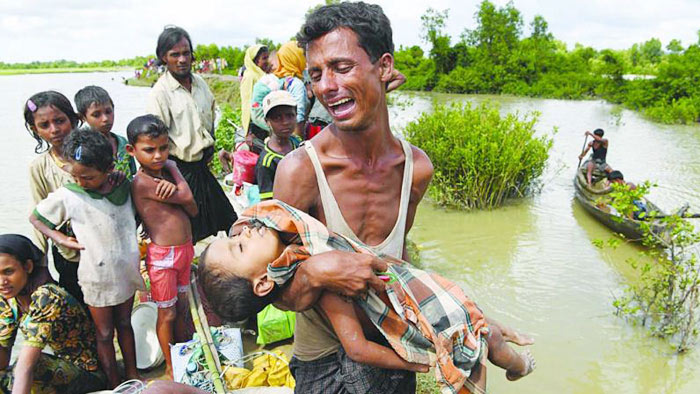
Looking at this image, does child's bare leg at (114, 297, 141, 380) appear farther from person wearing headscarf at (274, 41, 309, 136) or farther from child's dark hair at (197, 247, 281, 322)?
person wearing headscarf at (274, 41, 309, 136)

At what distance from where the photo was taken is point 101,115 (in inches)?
127

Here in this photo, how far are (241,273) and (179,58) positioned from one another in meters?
2.66

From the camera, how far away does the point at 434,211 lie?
31.8ft

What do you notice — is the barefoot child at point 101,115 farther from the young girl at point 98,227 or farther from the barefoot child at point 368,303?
the barefoot child at point 368,303

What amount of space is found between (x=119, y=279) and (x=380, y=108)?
2.15 meters

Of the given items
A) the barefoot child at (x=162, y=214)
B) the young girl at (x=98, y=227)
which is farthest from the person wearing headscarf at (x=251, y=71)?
the young girl at (x=98, y=227)

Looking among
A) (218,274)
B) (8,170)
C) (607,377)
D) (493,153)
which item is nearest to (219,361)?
(218,274)

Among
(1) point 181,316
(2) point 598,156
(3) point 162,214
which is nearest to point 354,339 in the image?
(3) point 162,214

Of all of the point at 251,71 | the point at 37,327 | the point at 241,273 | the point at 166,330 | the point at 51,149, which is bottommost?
the point at 166,330

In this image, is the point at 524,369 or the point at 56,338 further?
the point at 56,338

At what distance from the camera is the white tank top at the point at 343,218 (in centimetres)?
140

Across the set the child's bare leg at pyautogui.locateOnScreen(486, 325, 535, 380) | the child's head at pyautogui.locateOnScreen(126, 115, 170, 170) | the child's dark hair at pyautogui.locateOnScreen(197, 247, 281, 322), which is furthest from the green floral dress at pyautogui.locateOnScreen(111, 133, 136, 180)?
the child's bare leg at pyautogui.locateOnScreen(486, 325, 535, 380)

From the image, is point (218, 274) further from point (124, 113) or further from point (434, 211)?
point (124, 113)

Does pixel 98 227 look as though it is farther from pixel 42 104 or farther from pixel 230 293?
pixel 230 293
